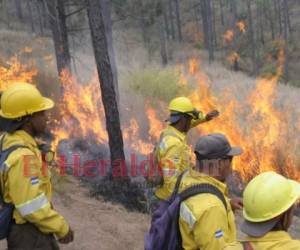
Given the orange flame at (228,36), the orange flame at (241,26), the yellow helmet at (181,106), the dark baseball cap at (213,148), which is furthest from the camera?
the orange flame at (228,36)

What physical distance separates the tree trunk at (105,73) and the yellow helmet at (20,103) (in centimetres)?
534

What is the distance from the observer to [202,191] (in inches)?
124

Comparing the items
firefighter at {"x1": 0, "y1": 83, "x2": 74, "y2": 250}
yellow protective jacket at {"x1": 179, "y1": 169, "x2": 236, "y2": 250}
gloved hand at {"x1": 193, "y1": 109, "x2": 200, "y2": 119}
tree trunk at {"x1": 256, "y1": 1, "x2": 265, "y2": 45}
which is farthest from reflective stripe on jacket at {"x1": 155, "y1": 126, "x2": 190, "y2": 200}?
tree trunk at {"x1": 256, "y1": 1, "x2": 265, "y2": 45}

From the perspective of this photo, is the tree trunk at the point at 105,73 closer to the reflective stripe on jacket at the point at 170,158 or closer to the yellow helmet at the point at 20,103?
the reflective stripe on jacket at the point at 170,158

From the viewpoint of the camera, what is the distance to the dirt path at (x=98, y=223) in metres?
7.34

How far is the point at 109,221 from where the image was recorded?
827cm

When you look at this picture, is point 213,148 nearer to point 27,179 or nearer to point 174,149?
point 27,179

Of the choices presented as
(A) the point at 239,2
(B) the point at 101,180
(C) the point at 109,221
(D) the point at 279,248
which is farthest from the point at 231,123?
(A) the point at 239,2

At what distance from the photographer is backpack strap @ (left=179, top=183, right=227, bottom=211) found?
3.15 meters

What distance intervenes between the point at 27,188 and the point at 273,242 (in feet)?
6.62

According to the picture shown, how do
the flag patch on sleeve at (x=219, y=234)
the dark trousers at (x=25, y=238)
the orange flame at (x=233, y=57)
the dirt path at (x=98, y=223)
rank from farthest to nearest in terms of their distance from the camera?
the orange flame at (x=233, y=57) < the dirt path at (x=98, y=223) < the dark trousers at (x=25, y=238) < the flag patch on sleeve at (x=219, y=234)

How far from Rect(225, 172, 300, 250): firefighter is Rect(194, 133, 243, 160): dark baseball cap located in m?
0.79

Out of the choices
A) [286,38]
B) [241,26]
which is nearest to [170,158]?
[286,38]

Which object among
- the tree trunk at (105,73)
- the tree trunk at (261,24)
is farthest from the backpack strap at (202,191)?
the tree trunk at (261,24)
